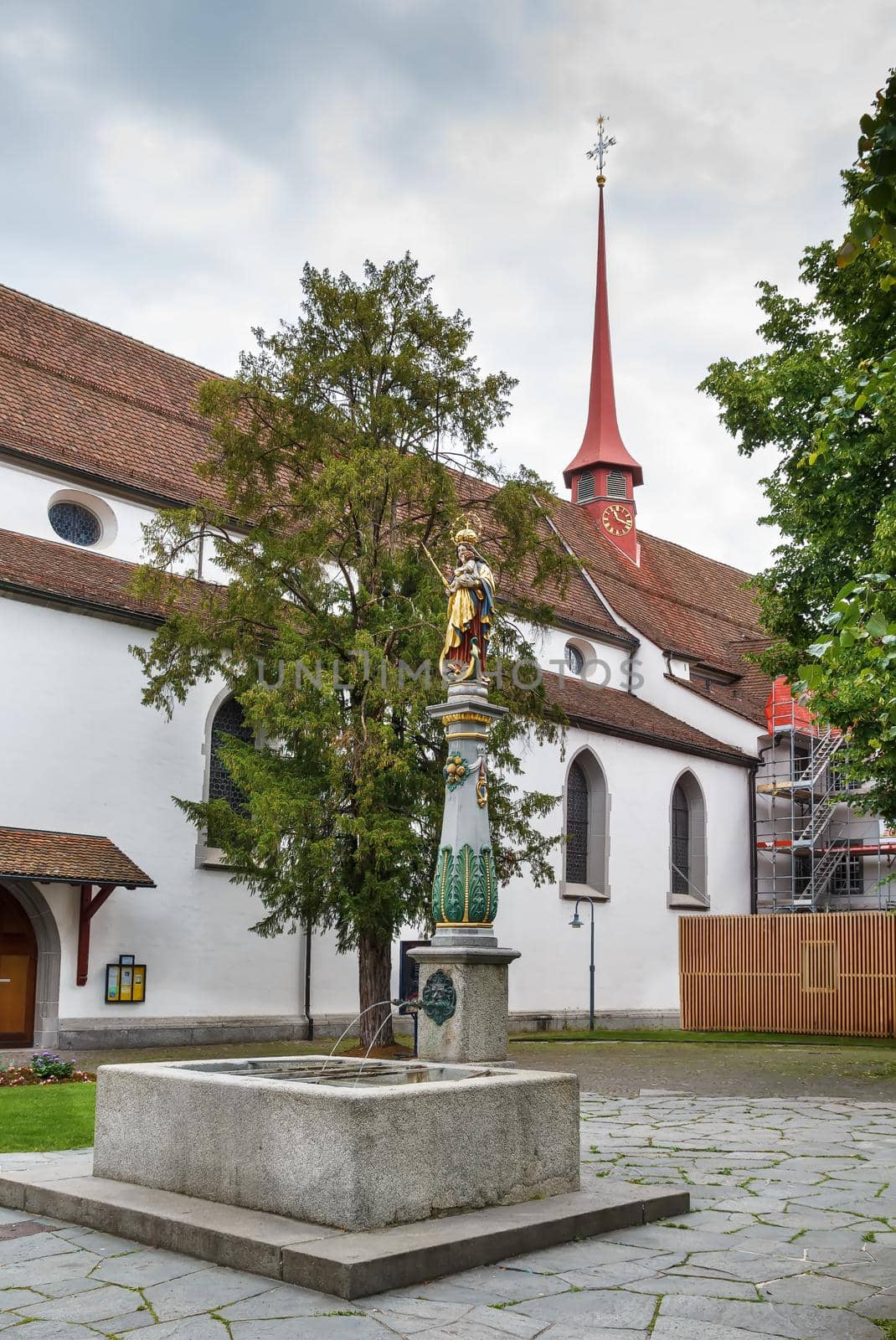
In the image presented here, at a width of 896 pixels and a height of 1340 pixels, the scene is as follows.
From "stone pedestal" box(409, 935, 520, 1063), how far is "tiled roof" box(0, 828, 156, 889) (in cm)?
854

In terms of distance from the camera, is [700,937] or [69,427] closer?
[69,427]

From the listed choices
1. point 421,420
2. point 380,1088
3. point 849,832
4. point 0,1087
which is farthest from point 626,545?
point 380,1088

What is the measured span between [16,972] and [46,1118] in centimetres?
737

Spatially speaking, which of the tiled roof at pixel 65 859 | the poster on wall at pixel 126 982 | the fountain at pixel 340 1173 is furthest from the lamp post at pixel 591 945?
the fountain at pixel 340 1173

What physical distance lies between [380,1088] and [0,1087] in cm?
841

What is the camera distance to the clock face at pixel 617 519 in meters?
36.2

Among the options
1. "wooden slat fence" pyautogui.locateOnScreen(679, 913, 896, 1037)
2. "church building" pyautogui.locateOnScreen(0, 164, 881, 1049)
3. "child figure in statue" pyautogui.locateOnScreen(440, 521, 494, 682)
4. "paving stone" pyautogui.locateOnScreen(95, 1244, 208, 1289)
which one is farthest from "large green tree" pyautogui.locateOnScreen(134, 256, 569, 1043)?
"paving stone" pyautogui.locateOnScreen(95, 1244, 208, 1289)

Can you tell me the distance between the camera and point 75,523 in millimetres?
20281

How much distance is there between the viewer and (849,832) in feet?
106

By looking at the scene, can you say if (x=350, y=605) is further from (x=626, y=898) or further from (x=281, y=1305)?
(x=281, y=1305)

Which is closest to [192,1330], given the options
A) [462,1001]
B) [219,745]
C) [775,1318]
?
[775,1318]

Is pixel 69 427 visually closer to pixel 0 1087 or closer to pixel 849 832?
pixel 0 1087

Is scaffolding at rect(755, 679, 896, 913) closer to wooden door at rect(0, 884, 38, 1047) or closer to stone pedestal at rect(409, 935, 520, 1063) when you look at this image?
wooden door at rect(0, 884, 38, 1047)

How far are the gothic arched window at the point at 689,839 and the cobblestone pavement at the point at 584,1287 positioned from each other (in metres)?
22.0
